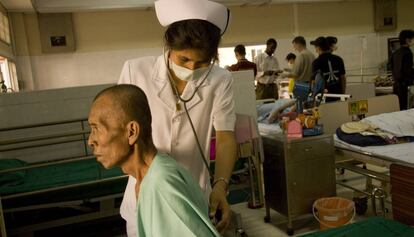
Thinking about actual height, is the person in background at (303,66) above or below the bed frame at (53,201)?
above

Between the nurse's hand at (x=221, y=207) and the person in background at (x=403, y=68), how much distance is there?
4.71 meters

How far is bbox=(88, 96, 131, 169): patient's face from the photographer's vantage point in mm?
915

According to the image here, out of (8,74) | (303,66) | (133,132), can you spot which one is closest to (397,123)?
(303,66)

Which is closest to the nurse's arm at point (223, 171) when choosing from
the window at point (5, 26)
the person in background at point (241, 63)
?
the person in background at point (241, 63)

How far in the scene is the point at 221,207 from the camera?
41.3 inches

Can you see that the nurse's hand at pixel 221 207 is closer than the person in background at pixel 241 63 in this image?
Yes

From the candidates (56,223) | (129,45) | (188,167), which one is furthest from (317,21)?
(188,167)

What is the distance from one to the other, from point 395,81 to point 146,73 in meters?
5.04

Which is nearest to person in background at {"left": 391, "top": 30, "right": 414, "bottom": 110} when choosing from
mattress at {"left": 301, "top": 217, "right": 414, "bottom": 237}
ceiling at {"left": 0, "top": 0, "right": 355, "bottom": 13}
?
ceiling at {"left": 0, "top": 0, "right": 355, "bottom": 13}

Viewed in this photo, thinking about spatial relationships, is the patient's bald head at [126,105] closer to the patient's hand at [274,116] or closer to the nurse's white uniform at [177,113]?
the nurse's white uniform at [177,113]

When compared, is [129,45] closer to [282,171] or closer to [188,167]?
[282,171]

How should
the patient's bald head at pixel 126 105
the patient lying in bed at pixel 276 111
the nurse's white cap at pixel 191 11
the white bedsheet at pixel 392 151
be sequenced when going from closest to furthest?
1. the patient's bald head at pixel 126 105
2. the nurse's white cap at pixel 191 11
3. the white bedsheet at pixel 392 151
4. the patient lying in bed at pixel 276 111

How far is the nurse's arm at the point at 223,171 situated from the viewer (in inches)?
40.7

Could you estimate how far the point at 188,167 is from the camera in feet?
4.08
